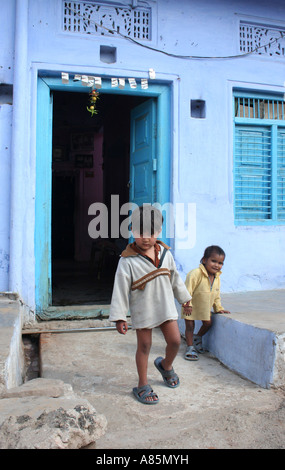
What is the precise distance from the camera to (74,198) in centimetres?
1145

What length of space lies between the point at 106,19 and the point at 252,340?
12.4 feet

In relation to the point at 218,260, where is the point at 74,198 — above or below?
above

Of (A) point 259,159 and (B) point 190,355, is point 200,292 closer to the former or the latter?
(B) point 190,355

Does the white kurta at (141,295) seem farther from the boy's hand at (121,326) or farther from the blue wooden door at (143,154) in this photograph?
the blue wooden door at (143,154)

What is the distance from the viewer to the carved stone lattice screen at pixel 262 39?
5309 mm

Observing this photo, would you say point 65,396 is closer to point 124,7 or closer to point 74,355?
point 74,355

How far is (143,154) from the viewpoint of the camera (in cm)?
523

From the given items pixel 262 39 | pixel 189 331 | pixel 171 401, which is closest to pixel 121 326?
pixel 171 401

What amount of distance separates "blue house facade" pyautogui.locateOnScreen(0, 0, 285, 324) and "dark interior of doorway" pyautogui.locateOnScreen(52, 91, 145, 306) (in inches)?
82.8

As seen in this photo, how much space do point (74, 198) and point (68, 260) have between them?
168 centimetres

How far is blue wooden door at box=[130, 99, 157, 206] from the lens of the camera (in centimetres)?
Answer: 501

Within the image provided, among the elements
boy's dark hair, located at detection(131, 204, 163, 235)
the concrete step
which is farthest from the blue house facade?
boy's dark hair, located at detection(131, 204, 163, 235)

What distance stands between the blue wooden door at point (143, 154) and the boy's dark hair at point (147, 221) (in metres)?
2.18

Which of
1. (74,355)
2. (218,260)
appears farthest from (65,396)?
(218,260)
